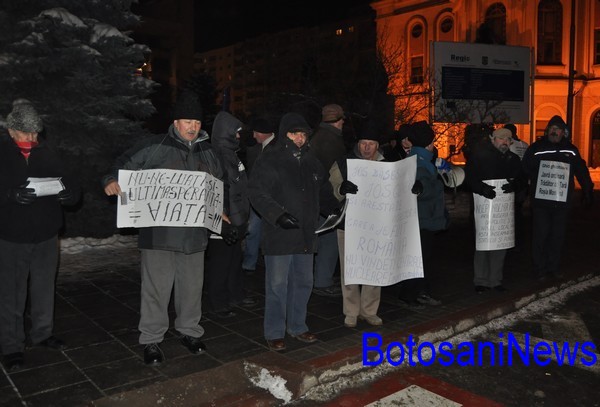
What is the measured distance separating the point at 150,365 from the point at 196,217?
49.9 inches

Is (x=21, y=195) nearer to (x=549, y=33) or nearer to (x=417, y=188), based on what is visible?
(x=417, y=188)

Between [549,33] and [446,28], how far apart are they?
712 centimetres

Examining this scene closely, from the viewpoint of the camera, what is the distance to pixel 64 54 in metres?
10.7

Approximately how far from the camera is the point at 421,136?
639cm

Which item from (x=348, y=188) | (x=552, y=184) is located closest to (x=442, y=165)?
(x=348, y=188)

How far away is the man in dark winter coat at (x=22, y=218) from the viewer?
15.1 ft

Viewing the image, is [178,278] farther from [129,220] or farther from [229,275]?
[229,275]

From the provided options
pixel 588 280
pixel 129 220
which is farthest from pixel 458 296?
pixel 129 220

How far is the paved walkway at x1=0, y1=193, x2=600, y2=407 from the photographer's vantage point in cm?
426

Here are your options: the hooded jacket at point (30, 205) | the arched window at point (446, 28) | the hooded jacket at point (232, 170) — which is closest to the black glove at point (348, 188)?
the hooded jacket at point (232, 170)

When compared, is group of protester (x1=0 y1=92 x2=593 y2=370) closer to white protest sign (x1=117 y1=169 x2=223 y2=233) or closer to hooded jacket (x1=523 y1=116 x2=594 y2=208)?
white protest sign (x1=117 y1=169 x2=223 y2=233)

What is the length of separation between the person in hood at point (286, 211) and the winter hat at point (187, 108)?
715 millimetres

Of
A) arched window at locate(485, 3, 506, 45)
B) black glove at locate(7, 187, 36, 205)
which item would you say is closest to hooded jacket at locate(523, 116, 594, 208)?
black glove at locate(7, 187, 36, 205)

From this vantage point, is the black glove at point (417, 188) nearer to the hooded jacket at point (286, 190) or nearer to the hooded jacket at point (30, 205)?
the hooded jacket at point (286, 190)
